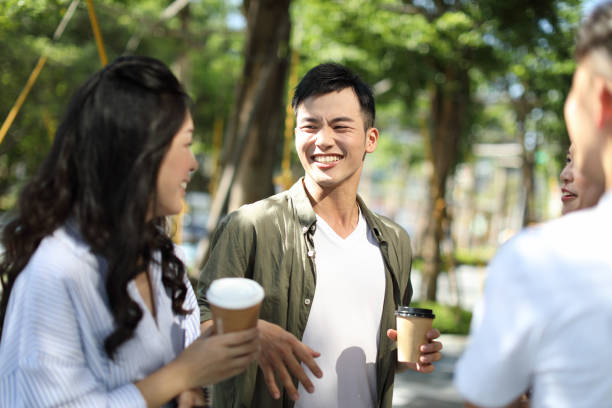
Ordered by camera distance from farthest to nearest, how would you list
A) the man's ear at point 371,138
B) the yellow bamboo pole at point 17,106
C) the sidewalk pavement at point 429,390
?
the sidewalk pavement at point 429,390, the yellow bamboo pole at point 17,106, the man's ear at point 371,138

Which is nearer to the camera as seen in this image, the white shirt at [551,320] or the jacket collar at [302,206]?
the white shirt at [551,320]

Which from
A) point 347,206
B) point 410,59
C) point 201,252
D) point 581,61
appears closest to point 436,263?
point 410,59

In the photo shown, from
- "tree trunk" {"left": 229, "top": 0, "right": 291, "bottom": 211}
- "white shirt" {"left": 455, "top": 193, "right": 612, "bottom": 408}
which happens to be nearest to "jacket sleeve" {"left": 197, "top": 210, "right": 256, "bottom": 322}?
"white shirt" {"left": 455, "top": 193, "right": 612, "bottom": 408}

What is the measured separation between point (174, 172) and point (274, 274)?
3.30 feet

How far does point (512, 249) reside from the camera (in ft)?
3.71

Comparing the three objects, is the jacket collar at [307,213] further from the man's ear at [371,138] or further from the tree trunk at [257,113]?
the tree trunk at [257,113]

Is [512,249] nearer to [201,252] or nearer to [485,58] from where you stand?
[201,252]

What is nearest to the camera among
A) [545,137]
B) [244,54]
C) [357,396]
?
[357,396]

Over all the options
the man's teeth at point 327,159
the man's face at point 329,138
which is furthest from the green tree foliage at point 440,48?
the man's teeth at point 327,159

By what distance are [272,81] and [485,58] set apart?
4.22 m

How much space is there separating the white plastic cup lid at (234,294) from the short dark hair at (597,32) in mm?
940

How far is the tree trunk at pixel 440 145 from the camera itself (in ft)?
33.9

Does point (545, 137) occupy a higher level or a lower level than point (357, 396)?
higher

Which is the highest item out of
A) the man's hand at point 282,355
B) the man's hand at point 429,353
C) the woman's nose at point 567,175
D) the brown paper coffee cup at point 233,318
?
the woman's nose at point 567,175
